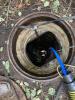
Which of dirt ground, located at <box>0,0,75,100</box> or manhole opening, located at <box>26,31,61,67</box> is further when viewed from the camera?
manhole opening, located at <box>26,31,61,67</box>

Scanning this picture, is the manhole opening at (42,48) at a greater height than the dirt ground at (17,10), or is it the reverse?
the dirt ground at (17,10)

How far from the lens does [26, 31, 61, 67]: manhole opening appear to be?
3.65m

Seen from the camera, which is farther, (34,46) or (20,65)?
(34,46)

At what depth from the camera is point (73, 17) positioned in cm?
341

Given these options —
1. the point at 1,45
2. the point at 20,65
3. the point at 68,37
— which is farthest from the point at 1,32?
the point at 68,37

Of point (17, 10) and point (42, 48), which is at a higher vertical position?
point (17, 10)

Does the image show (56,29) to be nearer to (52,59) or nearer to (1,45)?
(52,59)

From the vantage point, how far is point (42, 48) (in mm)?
3721

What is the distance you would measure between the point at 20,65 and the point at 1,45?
0.23 meters

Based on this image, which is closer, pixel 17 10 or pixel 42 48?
pixel 17 10

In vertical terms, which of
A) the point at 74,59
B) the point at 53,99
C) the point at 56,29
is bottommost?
the point at 53,99

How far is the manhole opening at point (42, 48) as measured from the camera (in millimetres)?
3646

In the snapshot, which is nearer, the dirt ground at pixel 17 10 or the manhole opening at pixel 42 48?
the dirt ground at pixel 17 10

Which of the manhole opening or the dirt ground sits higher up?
the dirt ground
